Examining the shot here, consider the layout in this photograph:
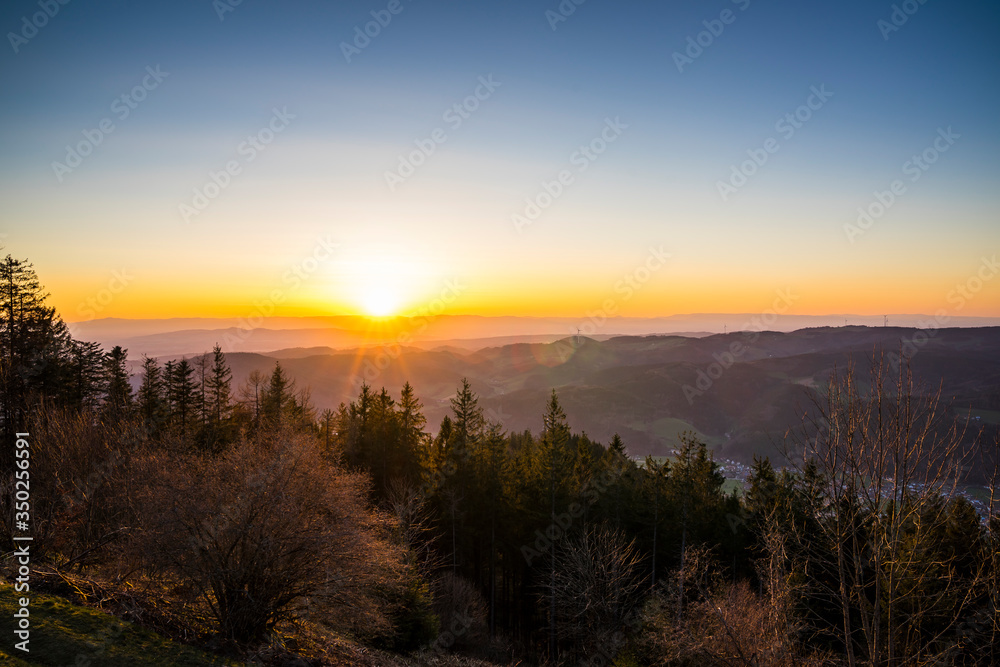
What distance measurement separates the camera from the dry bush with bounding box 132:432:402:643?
50.3 ft

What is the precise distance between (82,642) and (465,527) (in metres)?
28.7

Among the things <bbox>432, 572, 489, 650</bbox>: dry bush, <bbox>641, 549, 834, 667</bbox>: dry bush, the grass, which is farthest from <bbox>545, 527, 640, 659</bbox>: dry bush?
the grass

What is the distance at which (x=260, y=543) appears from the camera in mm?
15555

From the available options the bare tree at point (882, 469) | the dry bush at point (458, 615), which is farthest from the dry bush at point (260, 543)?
the bare tree at point (882, 469)

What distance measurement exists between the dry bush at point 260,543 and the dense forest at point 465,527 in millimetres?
64

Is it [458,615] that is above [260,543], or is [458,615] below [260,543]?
below

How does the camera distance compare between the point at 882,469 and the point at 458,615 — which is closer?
the point at 882,469

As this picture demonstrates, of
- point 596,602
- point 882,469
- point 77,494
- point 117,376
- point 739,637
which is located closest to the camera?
point 882,469

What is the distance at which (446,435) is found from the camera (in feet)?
136

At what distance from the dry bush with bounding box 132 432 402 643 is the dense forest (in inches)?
2.5

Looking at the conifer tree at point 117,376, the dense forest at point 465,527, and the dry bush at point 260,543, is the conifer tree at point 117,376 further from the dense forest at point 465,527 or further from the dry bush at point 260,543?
the dry bush at point 260,543

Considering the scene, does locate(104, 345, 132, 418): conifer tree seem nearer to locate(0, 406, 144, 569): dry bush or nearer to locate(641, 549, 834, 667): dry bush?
locate(0, 406, 144, 569): dry bush

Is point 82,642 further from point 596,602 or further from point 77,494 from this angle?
point 596,602

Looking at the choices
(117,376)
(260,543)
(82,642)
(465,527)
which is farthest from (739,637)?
(117,376)
